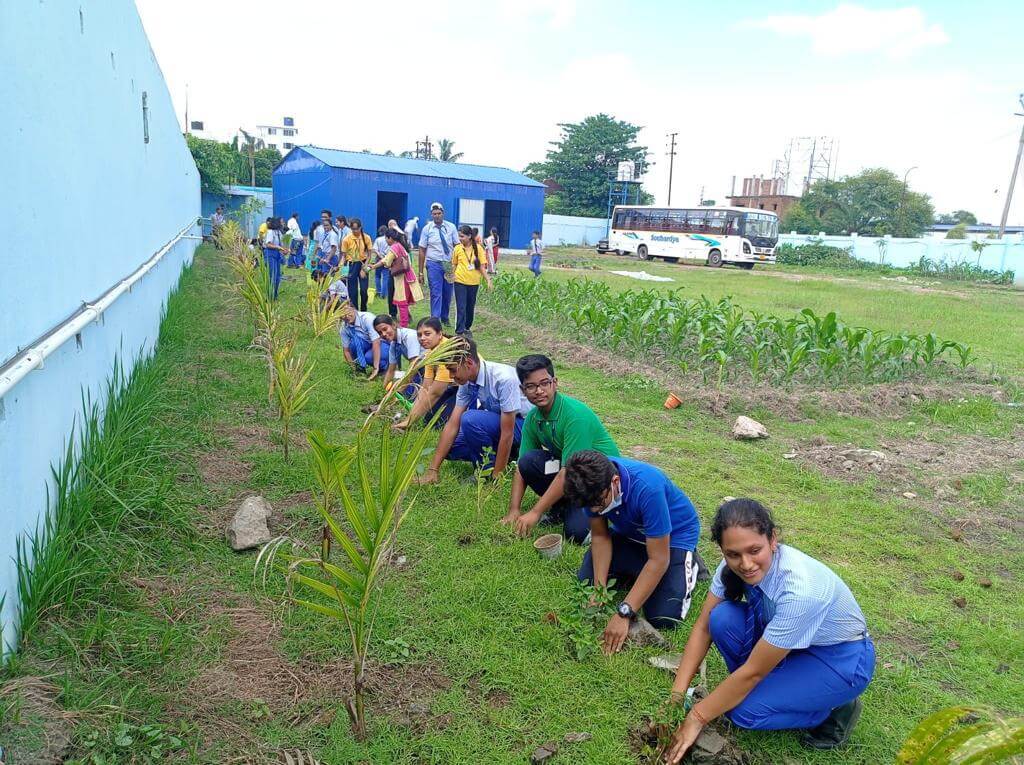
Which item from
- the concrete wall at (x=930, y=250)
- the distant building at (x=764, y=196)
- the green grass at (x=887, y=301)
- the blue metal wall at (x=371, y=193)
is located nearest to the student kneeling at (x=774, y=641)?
the green grass at (x=887, y=301)

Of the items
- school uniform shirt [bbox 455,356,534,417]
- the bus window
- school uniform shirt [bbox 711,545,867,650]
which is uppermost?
the bus window

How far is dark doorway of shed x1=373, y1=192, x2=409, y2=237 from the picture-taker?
28.0 metres

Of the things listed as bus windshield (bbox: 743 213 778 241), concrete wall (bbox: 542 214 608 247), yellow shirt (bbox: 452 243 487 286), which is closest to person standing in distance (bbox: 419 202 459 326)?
yellow shirt (bbox: 452 243 487 286)

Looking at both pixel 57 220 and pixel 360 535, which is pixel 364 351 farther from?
pixel 360 535

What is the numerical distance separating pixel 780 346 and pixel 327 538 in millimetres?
5829

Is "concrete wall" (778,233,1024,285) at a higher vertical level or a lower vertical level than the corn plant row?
higher

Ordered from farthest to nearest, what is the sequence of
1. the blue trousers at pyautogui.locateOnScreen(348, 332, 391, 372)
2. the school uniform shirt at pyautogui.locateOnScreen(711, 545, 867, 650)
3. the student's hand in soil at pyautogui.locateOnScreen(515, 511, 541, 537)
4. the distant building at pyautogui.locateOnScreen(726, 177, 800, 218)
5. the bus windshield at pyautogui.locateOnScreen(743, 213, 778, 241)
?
1. the distant building at pyautogui.locateOnScreen(726, 177, 800, 218)
2. the bus windshield at pyautogui.locateOnScreen(743, 213, 778, 241)
3. the blue trousers at pyautogui.locateOnScreen(348, 332, 391, 372)
4. the student's hand in soil at pyautogui.locateOnScreen(515, 511, 541, 537)
5. the school uniform shirt at pyautogui.locateOnScreen(711, 545, 867, 650)

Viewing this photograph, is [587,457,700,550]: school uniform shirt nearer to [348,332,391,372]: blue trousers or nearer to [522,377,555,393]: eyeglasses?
[522,377,555,393]: eyeglasses

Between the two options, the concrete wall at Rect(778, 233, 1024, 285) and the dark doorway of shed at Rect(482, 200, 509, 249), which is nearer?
the concrete wall at Rect(778, 233, 1024, 285)

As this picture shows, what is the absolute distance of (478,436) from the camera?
4457 millimetres

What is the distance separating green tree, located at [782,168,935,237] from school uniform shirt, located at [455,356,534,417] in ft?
143

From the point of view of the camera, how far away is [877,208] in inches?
1673

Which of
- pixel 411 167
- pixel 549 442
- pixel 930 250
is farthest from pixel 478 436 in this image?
pixel 930 250

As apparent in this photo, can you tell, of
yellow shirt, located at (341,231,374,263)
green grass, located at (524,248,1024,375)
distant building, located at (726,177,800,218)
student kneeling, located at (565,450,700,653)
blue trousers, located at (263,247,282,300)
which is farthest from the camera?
distant building, located at (726,177,800,218)
